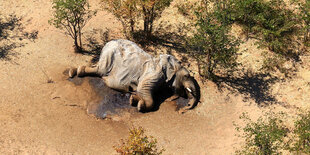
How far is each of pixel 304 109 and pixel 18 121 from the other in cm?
2205

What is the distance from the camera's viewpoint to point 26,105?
80.6 feet

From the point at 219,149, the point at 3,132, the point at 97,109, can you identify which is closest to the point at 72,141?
the point at 97,109

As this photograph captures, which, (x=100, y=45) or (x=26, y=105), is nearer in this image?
(x=26, y=105)

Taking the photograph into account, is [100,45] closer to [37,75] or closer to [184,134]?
[37,75]

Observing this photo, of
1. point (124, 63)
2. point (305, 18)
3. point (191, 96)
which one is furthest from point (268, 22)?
point (124, 63)

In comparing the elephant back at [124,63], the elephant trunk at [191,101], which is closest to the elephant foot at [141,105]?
the elephant back at [124,63]

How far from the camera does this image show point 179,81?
83.2ft

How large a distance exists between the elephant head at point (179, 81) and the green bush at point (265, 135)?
415 centimetres

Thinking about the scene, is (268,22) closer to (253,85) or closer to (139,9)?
(253,85)

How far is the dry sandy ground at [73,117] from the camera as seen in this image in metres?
22.3

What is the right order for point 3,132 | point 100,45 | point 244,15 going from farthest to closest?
point 244,15 → point 100,45 → point 3,132

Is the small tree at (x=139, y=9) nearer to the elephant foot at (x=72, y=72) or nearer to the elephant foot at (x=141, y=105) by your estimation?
the elephant foot at (x=72, y=72)

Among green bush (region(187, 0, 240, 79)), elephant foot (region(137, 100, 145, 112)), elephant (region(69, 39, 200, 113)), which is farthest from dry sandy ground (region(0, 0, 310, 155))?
green bush (region(187, 0, 240, 79))

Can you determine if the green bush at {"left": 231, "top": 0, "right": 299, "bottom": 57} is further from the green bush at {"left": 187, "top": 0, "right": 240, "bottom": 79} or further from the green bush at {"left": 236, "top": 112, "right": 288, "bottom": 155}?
the green bush at {"left": 236, "top": 112, "right": 288, "bottom": 155}
